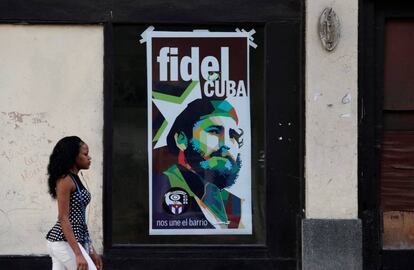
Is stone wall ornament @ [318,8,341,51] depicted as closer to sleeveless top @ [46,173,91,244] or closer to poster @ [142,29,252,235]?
poster @ [142,29,252,235]

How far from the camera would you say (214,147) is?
27.7ft

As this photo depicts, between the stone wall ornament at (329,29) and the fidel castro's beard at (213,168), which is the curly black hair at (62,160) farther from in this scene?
the stone wall ornament at (329,29)

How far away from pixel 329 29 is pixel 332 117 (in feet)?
3.01

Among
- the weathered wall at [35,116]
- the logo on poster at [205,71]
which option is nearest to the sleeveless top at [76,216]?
the weathered wall at [35,116]

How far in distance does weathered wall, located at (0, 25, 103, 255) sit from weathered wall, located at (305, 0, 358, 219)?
227cm

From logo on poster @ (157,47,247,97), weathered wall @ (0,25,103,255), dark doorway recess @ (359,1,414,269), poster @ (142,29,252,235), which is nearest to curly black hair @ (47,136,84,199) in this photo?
weathered wall @ (0,25,103,255)

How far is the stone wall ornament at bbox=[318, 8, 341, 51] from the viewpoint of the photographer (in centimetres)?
810

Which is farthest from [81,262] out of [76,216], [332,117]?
[332,117]

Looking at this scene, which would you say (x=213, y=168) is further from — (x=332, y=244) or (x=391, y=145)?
(x=391, y=145)

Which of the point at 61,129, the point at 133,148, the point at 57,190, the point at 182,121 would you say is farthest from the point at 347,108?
the point at 57,190

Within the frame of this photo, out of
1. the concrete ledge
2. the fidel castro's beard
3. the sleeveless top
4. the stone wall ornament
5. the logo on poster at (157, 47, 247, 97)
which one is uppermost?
the stone wall ornament

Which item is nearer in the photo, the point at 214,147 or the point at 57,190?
the point at 57,190

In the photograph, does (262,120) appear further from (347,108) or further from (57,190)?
(57,190)

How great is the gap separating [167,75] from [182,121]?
522mm
